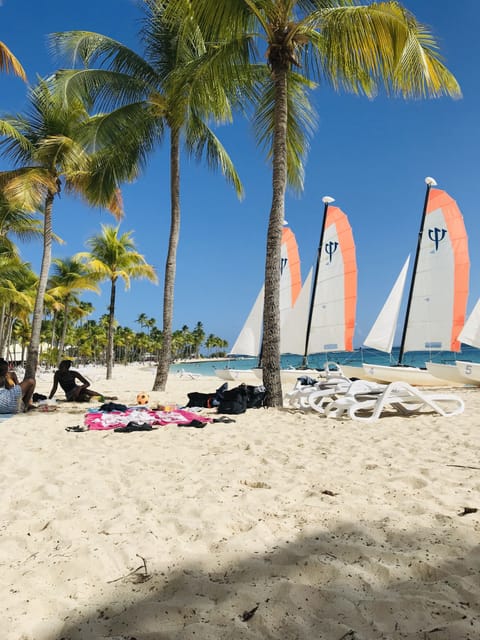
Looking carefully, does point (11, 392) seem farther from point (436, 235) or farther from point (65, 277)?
point (65, 277)

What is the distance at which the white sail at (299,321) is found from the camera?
864 inches

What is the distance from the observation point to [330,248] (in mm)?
21219

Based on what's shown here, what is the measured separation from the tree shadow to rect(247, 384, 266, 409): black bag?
5.89 metres

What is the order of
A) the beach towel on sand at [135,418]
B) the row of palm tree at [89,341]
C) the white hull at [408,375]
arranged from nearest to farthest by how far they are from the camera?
the beach towel on sand at [135,418]
the white hull at [408,375]
the row of palm tree at [89,341]

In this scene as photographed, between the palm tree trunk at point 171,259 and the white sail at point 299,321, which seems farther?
the white sail at point 299,321

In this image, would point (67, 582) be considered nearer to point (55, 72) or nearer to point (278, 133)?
point (278, 133)

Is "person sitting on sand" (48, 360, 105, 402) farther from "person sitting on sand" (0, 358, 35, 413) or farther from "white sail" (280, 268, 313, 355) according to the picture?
"white sail" (280, 268, 313, 355)

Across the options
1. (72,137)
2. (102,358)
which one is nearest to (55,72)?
(72,137)

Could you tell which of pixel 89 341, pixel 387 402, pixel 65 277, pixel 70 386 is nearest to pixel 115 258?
pixel 65 277

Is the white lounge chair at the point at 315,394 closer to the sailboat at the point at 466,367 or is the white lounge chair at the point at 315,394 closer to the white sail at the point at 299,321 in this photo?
the sailboat at the point at 466,367

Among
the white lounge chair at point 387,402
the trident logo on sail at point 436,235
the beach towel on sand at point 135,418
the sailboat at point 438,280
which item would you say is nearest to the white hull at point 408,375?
the sailboat at point 438,280

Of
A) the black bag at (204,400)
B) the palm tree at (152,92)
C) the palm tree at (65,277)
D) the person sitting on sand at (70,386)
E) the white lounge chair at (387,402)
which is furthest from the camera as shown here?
the palm tree at (65,277)

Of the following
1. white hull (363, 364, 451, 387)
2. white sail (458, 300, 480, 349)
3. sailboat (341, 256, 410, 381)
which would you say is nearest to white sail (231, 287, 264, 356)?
sailboat (341, 256, 410, 381)

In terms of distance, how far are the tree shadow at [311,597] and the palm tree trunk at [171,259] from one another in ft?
35.3
